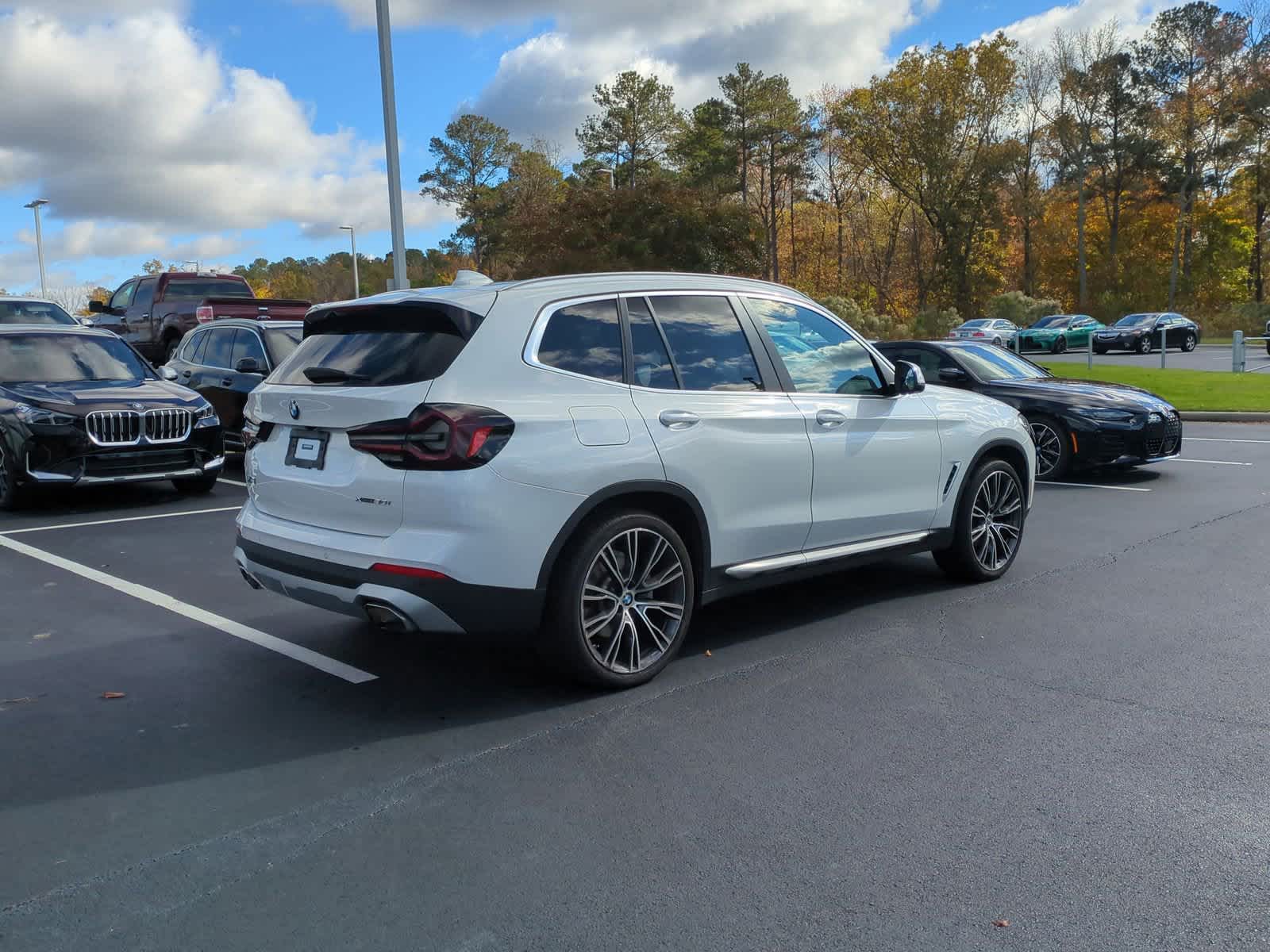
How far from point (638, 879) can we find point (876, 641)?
274cm

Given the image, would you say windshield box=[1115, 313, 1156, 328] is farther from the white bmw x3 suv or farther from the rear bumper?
the rear bumper

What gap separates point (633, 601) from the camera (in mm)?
4797

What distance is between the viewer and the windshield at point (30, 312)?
17.3 meters

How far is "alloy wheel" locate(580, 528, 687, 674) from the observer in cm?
468

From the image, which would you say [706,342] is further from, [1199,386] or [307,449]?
[1199,386]

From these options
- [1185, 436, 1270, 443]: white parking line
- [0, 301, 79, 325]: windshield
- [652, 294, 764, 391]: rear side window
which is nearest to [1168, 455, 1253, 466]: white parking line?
[1185, 436, 1270, 443]: white parking line

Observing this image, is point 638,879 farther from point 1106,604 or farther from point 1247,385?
point 1247,385

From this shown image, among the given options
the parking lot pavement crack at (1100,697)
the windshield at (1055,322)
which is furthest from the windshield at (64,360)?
the windshield at (1055,322)

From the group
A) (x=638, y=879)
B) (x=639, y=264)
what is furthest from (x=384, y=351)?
(x=639, y=264)

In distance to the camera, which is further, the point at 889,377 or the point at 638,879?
the point at 889,377

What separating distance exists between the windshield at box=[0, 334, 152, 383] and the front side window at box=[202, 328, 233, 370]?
5.01 feet

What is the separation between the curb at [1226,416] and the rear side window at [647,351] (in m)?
14.6

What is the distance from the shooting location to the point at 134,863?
3.25 metres

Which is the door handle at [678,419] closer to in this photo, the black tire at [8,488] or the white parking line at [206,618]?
the white parking line at [206,618]
